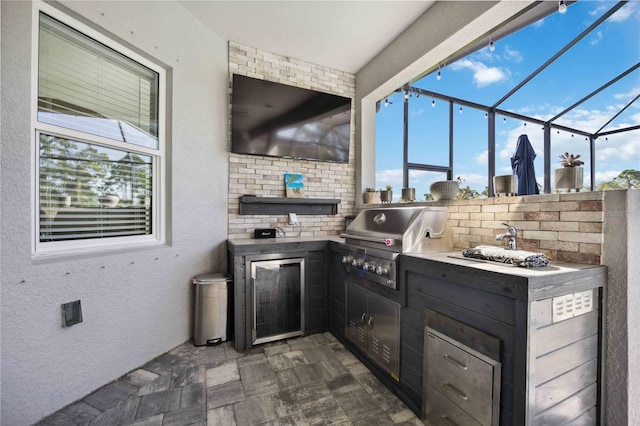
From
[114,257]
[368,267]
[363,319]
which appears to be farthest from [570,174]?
[114,257]

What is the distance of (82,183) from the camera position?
6.15 feet

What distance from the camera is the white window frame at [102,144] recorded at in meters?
1.62

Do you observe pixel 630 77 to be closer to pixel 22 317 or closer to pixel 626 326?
pixel 626 326

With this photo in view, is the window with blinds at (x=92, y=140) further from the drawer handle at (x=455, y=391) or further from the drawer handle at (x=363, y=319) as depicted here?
the drawer handle at (x=455, y=391)

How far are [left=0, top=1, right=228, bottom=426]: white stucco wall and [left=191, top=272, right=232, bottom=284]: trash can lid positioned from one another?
0.10 m

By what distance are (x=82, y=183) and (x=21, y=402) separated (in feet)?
4.44

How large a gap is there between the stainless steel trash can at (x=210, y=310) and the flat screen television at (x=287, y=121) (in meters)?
1.42

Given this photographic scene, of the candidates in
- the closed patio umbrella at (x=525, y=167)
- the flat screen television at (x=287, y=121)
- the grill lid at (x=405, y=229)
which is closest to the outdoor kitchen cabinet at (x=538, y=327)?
the grill lid at (x=405, y=229)

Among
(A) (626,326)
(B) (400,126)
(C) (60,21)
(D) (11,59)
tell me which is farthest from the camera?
(B) (400,126)

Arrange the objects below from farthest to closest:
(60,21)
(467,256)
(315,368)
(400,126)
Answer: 1. (400,126)
2. (315,368)
3. (60,21)
4. (467,256)

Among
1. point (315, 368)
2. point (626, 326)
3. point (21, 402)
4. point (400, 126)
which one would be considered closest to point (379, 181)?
point (400, 126)

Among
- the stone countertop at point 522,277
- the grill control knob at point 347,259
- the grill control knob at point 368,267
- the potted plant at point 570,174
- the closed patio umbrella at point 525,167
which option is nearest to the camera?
the stone countertop at point 522,277

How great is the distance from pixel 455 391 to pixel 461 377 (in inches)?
3.9

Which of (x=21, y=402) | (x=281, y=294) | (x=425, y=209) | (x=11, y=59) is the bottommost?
(x=21, y=402)
